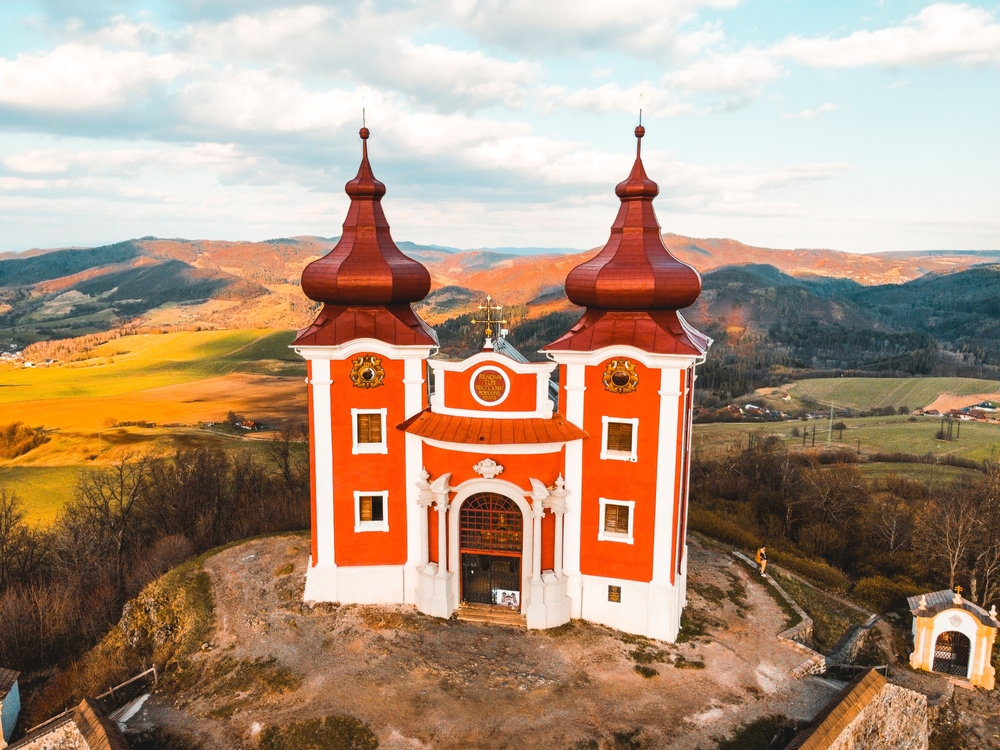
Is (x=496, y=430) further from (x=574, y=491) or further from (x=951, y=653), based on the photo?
(x=951, y=653)

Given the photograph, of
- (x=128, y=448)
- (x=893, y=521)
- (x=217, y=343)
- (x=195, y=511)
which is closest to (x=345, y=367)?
(x=195, y=511)

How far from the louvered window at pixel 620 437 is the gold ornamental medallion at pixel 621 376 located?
1066mm

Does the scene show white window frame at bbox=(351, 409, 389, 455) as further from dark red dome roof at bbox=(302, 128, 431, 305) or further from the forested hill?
the forested hill

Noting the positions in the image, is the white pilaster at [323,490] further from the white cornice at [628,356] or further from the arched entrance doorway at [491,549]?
the white cornice at [628,356]

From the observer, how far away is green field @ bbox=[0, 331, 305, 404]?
93750mm

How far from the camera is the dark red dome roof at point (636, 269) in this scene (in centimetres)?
1892

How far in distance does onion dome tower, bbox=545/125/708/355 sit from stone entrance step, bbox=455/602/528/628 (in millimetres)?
8416

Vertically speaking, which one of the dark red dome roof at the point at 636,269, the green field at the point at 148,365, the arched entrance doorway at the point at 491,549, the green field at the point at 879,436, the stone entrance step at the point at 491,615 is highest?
the dark red dome roof at the point at 636,269

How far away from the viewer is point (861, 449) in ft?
218

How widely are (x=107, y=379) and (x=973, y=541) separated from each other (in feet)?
346

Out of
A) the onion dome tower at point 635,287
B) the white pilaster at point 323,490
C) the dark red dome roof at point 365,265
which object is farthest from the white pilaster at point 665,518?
the white pilaster at point 323,490

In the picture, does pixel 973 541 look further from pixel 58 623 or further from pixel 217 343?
pixel 217 343

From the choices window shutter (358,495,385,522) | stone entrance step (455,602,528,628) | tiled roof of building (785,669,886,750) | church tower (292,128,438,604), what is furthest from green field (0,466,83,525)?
tiled roof of building (785,669,886,750)

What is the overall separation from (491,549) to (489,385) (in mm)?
5217
